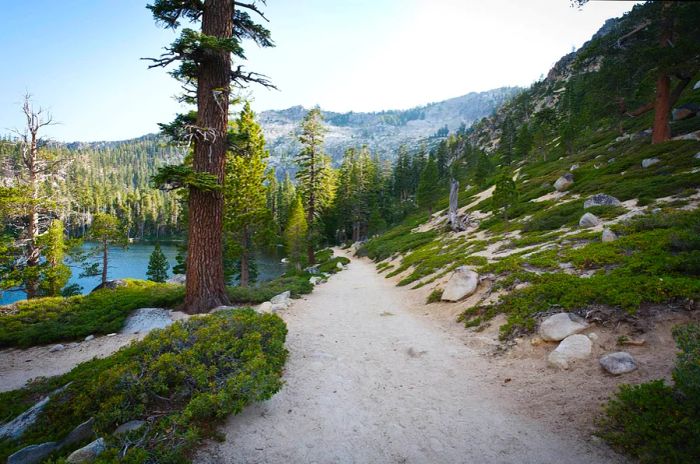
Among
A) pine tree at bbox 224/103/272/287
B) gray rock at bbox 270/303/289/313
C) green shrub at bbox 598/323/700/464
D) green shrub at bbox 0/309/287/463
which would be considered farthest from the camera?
pine tree at bbox 224/103/272/287

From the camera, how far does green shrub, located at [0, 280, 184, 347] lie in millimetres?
8867

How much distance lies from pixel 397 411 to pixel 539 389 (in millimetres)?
2362

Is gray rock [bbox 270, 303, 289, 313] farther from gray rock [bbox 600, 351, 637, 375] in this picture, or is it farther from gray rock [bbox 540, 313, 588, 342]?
gray rock [bbox 600, 351, 637, 375]

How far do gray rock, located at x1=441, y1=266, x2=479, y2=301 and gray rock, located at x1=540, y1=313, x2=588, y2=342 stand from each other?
3.81 m

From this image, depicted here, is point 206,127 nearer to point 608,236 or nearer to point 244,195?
point 244,195

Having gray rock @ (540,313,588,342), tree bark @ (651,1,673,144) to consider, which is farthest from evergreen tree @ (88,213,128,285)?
tree bark @ (651,1,673,144)

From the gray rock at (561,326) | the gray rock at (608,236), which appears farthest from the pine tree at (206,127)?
the gray rock at (608,236)

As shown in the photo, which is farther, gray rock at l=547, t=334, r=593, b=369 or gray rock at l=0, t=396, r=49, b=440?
gray rock at l=547, t=334, r=593, b=369

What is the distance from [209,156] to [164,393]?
694 cm

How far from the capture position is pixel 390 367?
609 centimetres

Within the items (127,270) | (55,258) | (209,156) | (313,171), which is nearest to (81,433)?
(209,156)

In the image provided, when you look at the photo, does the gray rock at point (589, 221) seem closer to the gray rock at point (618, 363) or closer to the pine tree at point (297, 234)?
the gray rock at point (618, 363)

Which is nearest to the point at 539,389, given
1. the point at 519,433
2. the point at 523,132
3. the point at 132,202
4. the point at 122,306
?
the point at 519,433

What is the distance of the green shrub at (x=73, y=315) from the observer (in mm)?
8867
